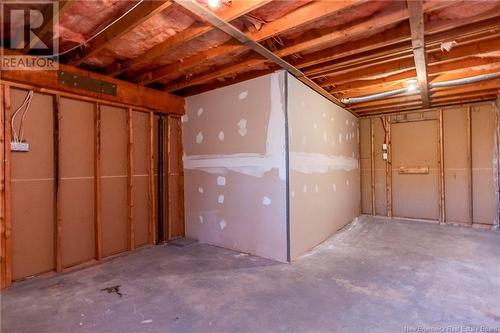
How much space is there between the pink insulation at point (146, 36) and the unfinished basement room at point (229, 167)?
0.07 ft

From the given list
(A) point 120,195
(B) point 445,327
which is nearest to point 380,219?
(B) point 445,327

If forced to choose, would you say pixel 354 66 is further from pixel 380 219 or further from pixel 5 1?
pixel 380 219

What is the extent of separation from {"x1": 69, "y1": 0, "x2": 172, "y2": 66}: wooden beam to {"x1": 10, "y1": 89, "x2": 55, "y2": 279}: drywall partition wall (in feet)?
2.76

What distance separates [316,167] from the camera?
4.10 meters

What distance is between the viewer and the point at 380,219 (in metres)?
6.02

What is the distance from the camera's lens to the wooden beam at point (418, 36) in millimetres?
2064

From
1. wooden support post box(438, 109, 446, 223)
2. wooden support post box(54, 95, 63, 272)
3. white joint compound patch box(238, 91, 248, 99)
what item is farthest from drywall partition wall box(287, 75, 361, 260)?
wooden support post box(54, 95, 63, 272)

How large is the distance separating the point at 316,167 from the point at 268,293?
2101mm

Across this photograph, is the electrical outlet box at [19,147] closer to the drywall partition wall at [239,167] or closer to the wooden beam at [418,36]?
the drywall partition wall at [239,167]

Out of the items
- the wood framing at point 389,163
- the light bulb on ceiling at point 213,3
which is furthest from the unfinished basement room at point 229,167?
the wood framing at point 389,163

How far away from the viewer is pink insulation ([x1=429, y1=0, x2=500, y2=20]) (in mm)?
2134

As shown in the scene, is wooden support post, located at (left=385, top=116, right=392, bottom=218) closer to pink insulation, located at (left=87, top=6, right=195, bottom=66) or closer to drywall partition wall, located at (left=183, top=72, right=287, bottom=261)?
drywall partition wall, located at (left=183, top=72, right=287, bottom=261)

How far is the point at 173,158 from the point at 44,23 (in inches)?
97.1

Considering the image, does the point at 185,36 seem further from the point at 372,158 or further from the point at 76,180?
the point at 372,158
